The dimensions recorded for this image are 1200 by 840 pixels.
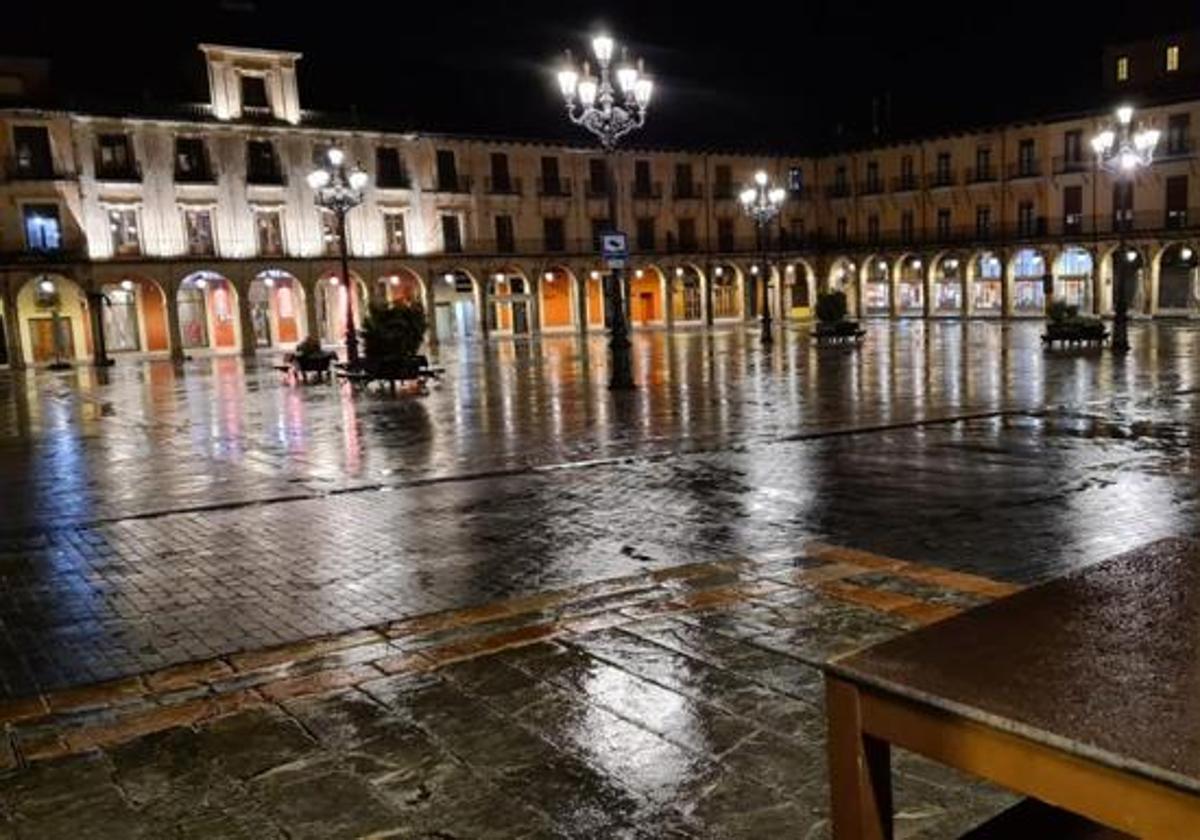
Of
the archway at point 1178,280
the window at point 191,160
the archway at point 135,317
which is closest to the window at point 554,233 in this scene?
the window at point 191,160

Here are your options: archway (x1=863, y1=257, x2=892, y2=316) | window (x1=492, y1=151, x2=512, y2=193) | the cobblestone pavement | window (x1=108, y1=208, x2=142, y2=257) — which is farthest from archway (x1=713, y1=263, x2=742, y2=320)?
the cobblestone pavement

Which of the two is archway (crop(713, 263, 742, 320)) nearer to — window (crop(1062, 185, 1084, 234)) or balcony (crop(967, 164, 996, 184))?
balcony (crop(967, 164, 996, 184))

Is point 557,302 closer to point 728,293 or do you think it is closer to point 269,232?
point 728,293

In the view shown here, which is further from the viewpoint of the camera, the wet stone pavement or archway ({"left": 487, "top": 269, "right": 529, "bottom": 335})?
archway ({"left": 487, "top": 269, "right": 529, "bottom": 335})

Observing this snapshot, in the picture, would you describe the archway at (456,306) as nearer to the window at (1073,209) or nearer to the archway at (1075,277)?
the archway at (1075,277)

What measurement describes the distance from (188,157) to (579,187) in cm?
1883

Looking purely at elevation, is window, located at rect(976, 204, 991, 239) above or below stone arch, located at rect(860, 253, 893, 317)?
above

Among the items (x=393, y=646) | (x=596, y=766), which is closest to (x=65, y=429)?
(x=393, y=646)

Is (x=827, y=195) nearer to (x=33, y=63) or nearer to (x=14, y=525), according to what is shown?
(x=33, y=63)

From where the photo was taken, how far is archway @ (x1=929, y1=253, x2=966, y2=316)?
55.7m

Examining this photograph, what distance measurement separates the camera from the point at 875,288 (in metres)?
60.3

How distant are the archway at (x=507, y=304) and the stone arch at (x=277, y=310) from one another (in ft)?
29.2

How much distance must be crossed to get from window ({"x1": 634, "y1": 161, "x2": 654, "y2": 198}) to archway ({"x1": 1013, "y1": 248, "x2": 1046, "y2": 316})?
60.7ft

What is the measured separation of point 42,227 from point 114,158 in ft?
12.7
